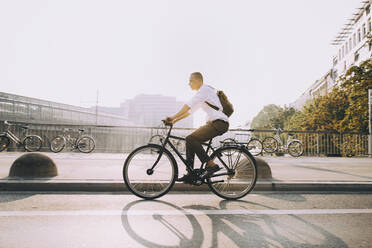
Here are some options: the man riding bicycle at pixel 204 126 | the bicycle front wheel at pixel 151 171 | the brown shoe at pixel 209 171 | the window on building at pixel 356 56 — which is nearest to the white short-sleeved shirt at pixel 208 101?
the man riding bicycle at pixel 204 126

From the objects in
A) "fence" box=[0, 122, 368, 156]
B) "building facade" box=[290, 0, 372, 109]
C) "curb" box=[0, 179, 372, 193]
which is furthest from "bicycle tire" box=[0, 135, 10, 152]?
"building facade" box=[290, 0, 372, 109]

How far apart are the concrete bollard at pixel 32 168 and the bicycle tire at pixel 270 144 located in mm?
12253

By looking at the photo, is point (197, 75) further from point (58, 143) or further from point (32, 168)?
point (58, 143)

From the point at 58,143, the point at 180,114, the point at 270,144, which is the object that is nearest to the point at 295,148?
the point at 270,144

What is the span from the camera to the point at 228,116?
195 inches

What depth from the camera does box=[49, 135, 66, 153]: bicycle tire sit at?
15047 millimetres

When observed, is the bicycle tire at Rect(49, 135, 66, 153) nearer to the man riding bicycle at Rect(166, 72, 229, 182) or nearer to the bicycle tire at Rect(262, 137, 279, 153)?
the bicycle tire at Rect(262, 137, 279, 153)

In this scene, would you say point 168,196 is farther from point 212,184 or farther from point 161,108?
point 161,108

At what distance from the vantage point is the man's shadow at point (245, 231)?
9.39ft

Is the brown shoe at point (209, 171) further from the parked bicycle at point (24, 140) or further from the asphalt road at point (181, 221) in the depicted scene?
the parked bicycle at point (24, 140)

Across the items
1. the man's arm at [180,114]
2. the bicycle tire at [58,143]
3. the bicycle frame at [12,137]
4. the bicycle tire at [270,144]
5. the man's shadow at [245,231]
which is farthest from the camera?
the bicycle tire at [270,144]

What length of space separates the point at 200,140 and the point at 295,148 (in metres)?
12.6

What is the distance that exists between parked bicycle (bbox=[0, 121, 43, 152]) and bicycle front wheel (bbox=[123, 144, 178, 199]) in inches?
449

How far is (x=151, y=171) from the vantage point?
4812 millimetres
